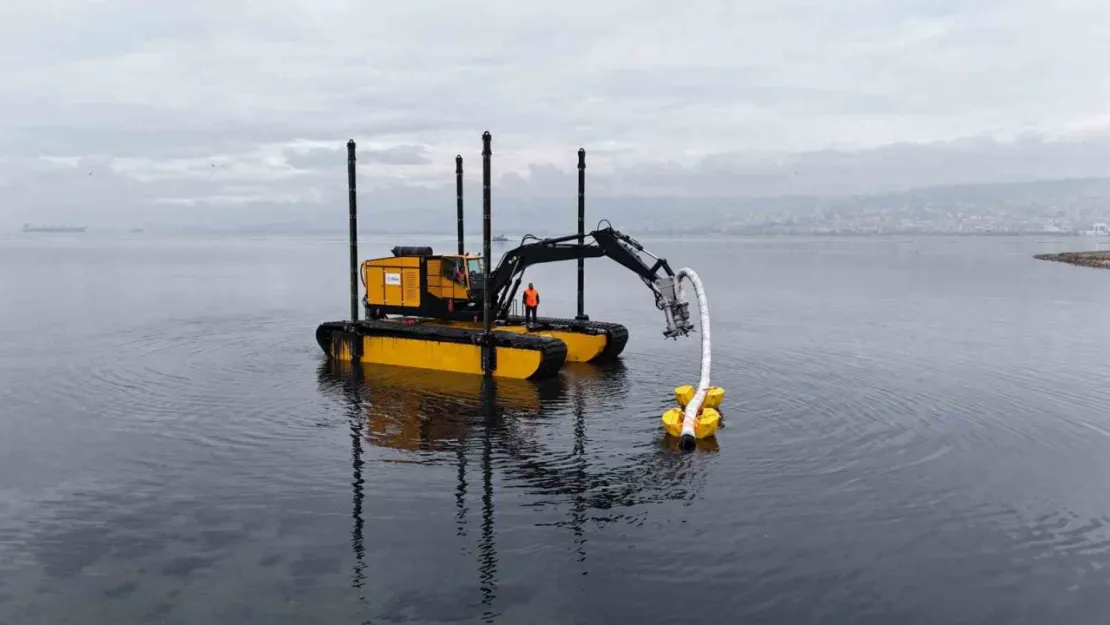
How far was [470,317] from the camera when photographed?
27891 mm

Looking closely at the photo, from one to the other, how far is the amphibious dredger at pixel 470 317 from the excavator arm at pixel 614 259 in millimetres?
38

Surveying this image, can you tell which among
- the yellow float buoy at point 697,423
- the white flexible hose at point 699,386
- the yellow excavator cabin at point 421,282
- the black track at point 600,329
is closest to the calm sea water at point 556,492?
the yellow float buoy at point 697,423

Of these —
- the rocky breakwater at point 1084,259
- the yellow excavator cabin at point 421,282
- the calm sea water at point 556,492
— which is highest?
the yellow excavator cabin at point 421,282

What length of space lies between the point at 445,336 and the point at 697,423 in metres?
10.6

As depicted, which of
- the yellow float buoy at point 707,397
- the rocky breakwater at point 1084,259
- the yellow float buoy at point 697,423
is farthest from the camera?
the rocky breakwater at point 1084,259

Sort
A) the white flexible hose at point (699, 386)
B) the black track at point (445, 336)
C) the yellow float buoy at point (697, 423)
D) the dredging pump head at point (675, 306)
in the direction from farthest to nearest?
the black track at point (445, 336) < the dredging pump head at point (675, 306) < the yellow float buoy at point (697, 423) < the white flexible hose at point (699, 386)

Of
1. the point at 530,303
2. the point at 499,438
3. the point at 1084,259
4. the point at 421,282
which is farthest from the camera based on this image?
the point at 1084,259

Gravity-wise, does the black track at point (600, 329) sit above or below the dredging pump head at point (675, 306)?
below

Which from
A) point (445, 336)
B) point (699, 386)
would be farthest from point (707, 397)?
point (445, 336)

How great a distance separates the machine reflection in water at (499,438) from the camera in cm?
1414

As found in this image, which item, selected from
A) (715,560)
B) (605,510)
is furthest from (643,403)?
(715,560)

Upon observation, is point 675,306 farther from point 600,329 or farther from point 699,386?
point 600,329

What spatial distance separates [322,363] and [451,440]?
1222 centimetres

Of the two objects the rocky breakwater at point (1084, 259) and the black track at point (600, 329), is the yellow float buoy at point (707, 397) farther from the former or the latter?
the rocky breakwater at point (1084, 259)
